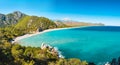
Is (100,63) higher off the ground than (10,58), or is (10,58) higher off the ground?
(10,58)

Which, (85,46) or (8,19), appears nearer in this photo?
(85,46)

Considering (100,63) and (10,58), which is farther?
(100,63)

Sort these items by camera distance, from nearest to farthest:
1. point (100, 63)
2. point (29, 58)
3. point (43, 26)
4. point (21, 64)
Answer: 1. point (21, 64)
2. point (29, 58)
3. point (100, 63)
4. point (43, 26)

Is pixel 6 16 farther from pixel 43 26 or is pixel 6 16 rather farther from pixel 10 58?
pixel 10 58

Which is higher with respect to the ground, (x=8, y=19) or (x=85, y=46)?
(x=85, y=46)

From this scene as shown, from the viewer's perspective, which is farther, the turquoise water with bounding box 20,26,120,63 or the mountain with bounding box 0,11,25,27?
the mountain with bounding box 0,11,25,27

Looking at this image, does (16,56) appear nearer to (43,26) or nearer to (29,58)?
(29,58)

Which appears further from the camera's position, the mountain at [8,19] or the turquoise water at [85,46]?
the mountain at [8,19]

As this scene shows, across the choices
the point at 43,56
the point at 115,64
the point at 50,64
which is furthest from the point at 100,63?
the point at 50,64

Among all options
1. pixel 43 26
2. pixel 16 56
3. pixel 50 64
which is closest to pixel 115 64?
pixel 50 64

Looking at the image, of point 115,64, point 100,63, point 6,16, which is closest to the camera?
point 115,64
